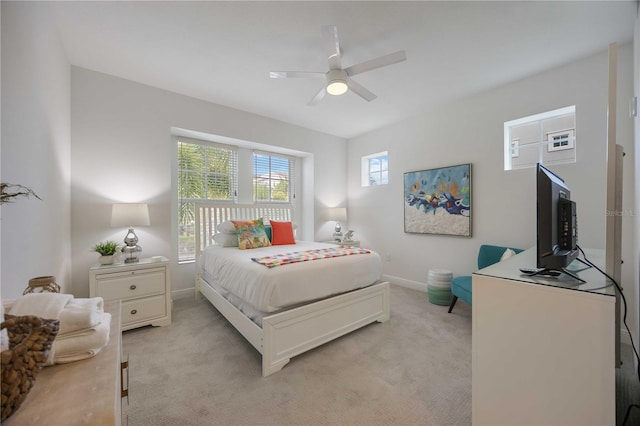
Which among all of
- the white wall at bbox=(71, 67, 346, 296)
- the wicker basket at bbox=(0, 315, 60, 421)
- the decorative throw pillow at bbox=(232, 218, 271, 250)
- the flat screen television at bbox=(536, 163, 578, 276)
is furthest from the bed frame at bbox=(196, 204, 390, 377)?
the flat screen television at bbox=(536, 163, 578, 276)

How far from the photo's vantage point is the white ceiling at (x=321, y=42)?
1824mm

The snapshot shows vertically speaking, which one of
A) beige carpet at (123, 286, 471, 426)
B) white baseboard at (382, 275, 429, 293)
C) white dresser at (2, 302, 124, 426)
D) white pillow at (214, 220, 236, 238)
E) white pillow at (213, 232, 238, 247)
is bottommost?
beige carpet at (123, 286, 471, 426)

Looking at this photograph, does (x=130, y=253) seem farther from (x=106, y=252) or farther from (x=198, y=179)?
(x=198, y=179)

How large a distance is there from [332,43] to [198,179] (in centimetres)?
269

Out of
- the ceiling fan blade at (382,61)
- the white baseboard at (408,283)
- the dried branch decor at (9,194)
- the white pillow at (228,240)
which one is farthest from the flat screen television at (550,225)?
the white pillow at (228,240)

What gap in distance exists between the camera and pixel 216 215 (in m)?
3.62

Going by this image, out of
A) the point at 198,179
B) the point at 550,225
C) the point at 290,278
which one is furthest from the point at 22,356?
the point at 198,179

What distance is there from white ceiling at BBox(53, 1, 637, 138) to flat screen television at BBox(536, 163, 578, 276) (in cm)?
153

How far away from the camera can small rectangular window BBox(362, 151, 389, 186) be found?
437 centimetres

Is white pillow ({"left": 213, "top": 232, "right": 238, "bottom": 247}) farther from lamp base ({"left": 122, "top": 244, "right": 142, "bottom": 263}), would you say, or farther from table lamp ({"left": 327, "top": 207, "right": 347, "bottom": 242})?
table lamp ({"left": 327, "top": 207, "right": 347, "bottom": 242})

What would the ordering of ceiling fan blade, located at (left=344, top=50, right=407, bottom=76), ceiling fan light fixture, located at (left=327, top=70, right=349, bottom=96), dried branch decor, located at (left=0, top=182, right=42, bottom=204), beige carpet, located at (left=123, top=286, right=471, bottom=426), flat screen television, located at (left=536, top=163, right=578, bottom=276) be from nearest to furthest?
dried branch decor, located at (left=0, top=182, right=42, bottom=204) < flat screen television, located at (left=536, top=163, right=578, bottom=276) < beige carpet, located at (left=123, top=286, right=471, bottom=426) < ceiling fan blade, located at (left=344, top=50, right=407, bottom=76) < ceiling fan light fixture, located at (left=327, top=70, right=349, bottom=96)

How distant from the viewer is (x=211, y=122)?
11.1ft

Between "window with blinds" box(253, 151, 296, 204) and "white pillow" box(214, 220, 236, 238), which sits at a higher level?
"window with blinds" box(253, 151, 296, 204)

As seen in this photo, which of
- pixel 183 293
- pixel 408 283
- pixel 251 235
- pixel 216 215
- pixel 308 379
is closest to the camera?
pixel 308 379
